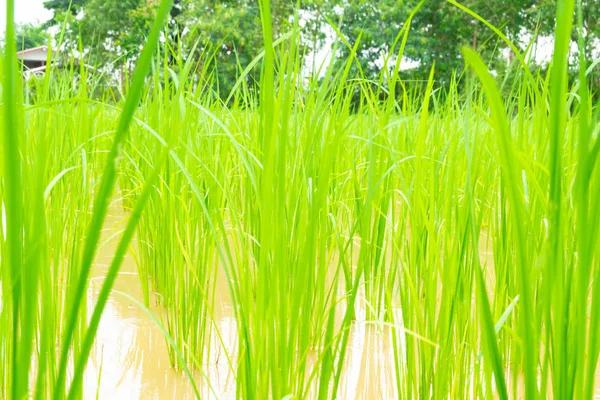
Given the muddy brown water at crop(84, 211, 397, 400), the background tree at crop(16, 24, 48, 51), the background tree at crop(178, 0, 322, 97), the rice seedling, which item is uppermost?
the background tree at crop(178, 0, 322, 97)

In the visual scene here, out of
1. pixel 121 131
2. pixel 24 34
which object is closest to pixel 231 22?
Answer: pixel 24 34

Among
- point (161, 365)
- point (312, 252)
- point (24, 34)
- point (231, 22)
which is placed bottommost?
point (161, 365)

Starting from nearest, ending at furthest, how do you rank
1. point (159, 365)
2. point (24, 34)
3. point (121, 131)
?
point (121, 131)
point (159, 365)
point (24, 34)

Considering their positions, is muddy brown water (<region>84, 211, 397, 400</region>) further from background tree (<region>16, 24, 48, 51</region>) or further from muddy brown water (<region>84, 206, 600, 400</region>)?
background tree (<region>16, 24, 48, 51</region>)

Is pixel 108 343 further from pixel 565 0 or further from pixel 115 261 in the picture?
pixel 565 0

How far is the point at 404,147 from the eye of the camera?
184 centimetres

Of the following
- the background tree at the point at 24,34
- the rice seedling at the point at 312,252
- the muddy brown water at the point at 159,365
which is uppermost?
the background tree at the point at 24,34

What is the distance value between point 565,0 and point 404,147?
139cm

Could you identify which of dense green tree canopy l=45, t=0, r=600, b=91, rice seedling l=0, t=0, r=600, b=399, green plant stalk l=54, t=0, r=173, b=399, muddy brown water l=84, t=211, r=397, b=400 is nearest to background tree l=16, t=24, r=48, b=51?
rice seedling l=0, t=0, r=600, b=399

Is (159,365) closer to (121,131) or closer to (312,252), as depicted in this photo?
(312,252)

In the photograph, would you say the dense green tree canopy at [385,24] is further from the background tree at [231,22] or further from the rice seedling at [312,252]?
the rice seedling at [312,252]

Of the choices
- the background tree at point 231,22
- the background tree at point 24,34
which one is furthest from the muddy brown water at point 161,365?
the background tree at point 231,22

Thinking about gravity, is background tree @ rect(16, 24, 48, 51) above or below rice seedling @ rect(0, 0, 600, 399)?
above

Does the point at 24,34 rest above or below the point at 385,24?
below
